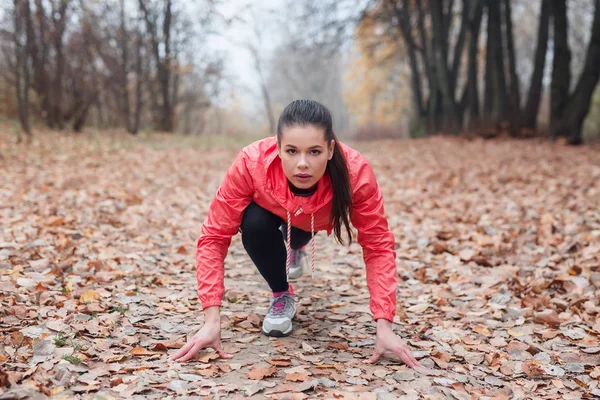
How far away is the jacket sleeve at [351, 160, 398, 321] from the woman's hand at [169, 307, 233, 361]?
738mm

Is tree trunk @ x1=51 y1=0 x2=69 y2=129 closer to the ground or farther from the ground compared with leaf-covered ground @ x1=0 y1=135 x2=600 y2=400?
farther from the ground

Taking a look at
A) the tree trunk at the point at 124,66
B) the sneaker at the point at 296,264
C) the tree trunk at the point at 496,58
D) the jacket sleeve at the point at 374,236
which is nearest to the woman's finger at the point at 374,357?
the jacket sleeve at the point at 374,236

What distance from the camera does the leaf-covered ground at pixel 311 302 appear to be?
7.18 ft

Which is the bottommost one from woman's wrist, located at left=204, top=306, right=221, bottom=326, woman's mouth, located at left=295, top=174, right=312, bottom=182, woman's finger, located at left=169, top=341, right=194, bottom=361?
woman's finger, located at left=169, top=341, right=194, bottom=361

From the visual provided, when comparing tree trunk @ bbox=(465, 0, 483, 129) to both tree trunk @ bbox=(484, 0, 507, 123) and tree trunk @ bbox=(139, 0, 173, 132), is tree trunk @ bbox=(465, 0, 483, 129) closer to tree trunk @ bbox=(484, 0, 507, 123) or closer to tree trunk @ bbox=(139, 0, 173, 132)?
tree trunk @ bbox=(484, 0, 507, 123)

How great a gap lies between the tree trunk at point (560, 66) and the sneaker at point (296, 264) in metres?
8.58

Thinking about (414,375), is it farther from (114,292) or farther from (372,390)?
(114,292)

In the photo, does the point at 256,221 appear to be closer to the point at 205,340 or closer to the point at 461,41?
the point at 205,340

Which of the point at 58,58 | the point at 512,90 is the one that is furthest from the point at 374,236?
the point at 58,58

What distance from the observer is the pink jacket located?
94.1 inches

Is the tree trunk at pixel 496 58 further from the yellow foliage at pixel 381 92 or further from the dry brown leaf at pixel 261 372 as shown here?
the yellow foliage at pixel 381 92

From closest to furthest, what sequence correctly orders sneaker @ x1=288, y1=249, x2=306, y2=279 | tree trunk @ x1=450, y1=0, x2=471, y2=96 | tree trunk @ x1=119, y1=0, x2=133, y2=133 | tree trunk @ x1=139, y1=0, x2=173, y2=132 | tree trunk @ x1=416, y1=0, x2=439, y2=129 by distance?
sneaker @ x1=288, y1=249, x2=306, y2=279 → tree trunk @ x1=450, y1=0, x2=471, y2=96 → tree trunk @ x1=119, y1=0, x2=133, y2=133 → tree trunk @ x1=416, y1=0, x2=439, y2=129 → tree trunk @ x1=139, y1=0, x2=173, y2=132

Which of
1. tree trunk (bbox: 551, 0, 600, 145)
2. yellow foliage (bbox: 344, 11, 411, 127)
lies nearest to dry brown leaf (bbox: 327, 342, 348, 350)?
tree trunk (bbox: 551, 0, 600, 145)

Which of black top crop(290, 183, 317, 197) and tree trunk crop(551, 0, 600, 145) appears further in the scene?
tree trunk crop(551, 0, 600, 145)
